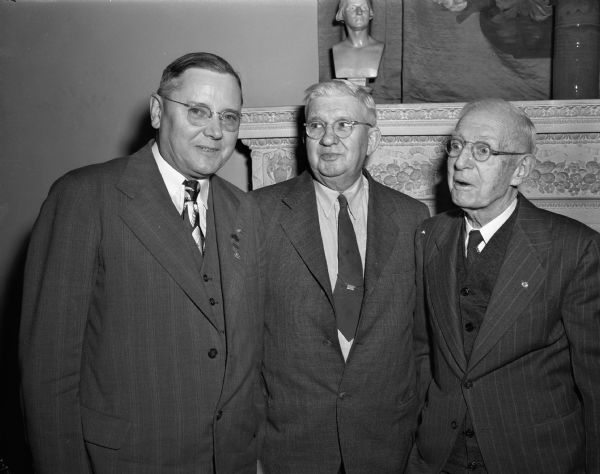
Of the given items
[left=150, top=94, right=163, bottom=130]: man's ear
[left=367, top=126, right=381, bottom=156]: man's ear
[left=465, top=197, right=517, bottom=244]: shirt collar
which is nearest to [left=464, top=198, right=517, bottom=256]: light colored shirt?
[left=465, top=197, right=517, bottom=244]: shirt collar

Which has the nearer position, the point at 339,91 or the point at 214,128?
the point at 214,128

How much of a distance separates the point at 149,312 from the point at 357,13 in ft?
5.91

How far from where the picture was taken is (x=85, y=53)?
3062 mm

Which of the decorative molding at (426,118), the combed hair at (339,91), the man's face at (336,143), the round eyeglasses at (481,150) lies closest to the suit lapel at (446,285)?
the round eyeglasses at (481,150)

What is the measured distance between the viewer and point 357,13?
2.53m

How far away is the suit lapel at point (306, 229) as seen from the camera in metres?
1.85

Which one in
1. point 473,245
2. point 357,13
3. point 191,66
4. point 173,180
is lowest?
point 473,245

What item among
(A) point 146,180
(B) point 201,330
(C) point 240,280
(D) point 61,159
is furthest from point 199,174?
(D) point 61,159

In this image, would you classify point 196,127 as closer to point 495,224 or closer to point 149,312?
point 149,312

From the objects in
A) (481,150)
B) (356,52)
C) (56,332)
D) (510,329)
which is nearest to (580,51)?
(356,52)

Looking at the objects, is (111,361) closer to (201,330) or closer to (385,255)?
(201,330)

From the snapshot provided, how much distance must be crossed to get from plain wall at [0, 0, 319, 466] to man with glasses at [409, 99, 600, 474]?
4.96 ft

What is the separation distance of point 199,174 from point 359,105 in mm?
709

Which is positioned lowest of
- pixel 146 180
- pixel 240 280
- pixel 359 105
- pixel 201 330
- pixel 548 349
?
pixel 548 349
